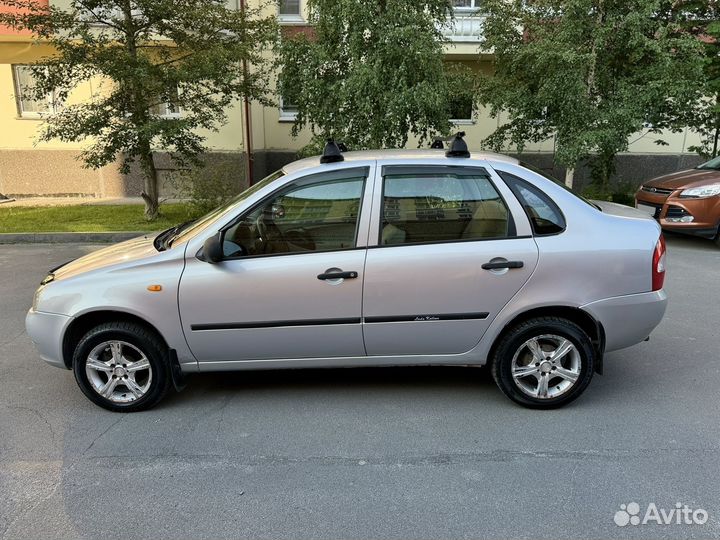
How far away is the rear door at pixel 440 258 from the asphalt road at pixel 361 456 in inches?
23.4

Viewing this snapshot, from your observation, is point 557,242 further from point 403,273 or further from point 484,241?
point 403,273

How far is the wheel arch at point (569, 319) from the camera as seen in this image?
3.65 metres

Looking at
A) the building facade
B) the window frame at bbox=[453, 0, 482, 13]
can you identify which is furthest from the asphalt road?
the window frame at bbox=[453, 0, 482, 13]

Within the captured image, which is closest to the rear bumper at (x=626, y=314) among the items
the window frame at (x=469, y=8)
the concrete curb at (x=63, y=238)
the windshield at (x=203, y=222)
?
the windshield at (x=203, y=222)

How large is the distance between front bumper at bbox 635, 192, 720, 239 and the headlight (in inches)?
2.2

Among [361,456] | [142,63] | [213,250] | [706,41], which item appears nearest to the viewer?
[361,456]

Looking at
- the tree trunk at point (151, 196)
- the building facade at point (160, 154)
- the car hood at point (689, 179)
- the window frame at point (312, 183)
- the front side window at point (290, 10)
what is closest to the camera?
the window frame at point (312, 183)

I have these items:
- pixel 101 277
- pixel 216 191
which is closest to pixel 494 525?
pixel 101 277

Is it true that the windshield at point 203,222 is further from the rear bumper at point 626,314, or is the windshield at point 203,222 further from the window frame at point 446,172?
the rear bumper at point 626,314

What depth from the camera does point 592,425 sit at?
139 inches

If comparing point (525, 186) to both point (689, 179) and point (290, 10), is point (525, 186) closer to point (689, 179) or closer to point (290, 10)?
point (689, 179)

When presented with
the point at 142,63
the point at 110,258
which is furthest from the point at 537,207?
the point at 142,63

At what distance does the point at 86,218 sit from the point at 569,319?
1063 centimetres

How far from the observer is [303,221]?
12.4 ft
